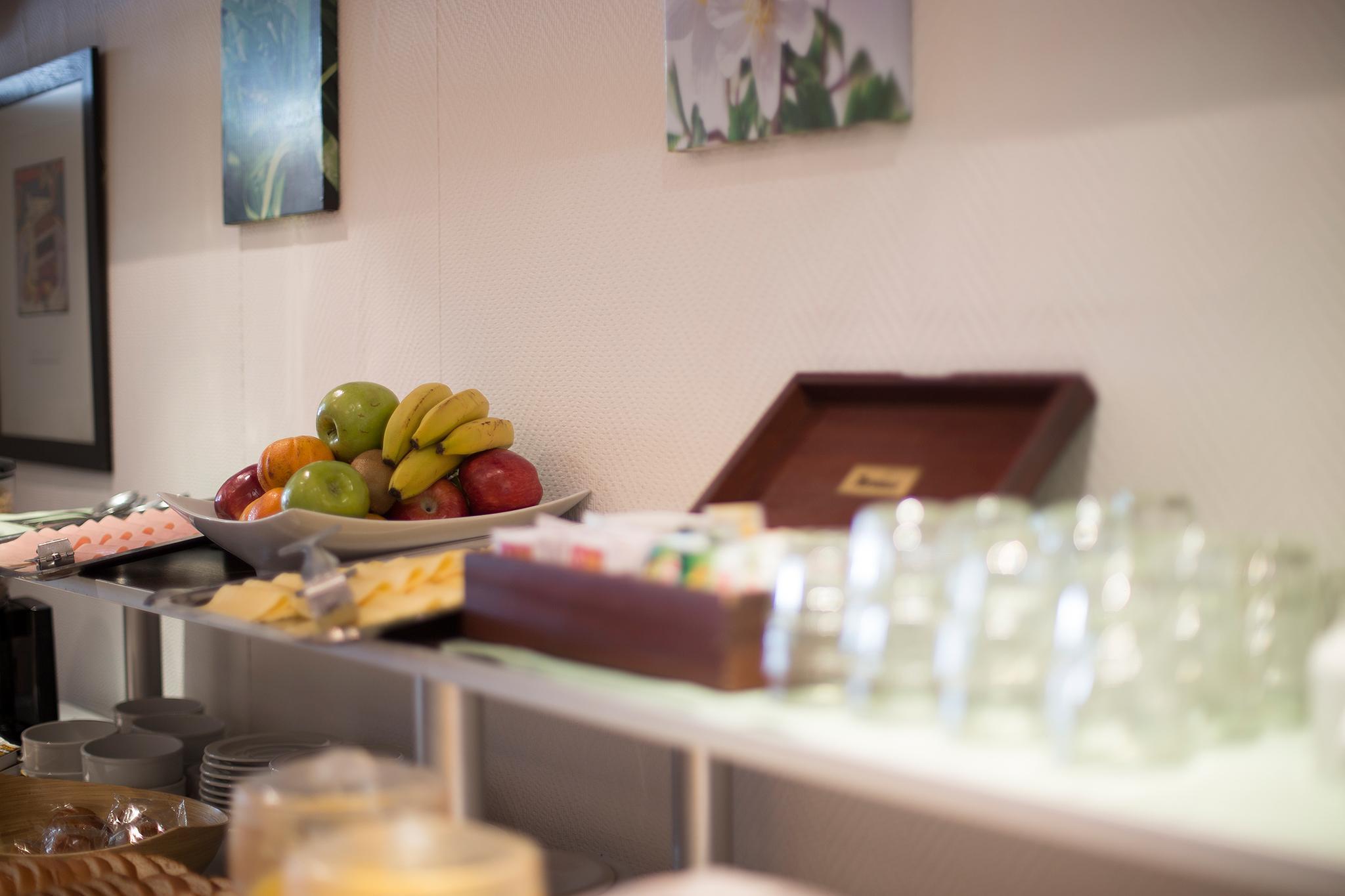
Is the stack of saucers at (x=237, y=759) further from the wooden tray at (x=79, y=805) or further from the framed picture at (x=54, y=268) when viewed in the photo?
the framed picture at (x=54, y=268)

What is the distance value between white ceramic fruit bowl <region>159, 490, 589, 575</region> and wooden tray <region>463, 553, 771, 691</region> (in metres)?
0.37

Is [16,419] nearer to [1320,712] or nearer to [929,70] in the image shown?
[929,70]

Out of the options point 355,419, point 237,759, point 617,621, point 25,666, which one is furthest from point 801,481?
point 25,666

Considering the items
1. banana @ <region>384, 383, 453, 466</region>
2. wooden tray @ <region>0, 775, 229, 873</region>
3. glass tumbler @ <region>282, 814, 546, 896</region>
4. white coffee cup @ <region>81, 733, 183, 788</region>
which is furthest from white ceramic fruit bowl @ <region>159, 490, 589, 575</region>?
glass tumbler @ <region>282, 814, 546, 896</region>

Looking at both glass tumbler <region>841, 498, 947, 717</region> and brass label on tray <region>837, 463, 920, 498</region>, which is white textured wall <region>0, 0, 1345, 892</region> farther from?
glass tumbler <region>841, 498, 947, 717</region>

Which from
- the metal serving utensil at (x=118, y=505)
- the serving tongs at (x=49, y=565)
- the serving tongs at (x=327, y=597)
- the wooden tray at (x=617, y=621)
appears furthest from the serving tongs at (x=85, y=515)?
the wooden tray at (x=617, y=621)

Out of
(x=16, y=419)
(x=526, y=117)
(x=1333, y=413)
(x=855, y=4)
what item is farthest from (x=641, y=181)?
(x=16, y=419)

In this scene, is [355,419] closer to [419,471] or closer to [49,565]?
[419,471]

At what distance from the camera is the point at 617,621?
0.89 meters

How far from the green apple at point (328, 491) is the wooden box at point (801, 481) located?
43 cm

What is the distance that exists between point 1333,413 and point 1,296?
119 inches

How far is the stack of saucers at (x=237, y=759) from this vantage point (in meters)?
1.65

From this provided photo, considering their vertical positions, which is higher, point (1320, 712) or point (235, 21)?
point (235, 21)

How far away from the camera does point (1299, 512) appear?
37.6 inches
